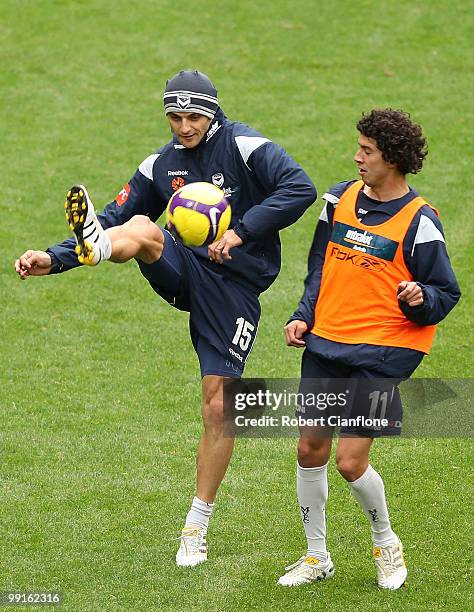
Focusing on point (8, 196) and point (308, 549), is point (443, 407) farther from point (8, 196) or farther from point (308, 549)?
point (8, 196)

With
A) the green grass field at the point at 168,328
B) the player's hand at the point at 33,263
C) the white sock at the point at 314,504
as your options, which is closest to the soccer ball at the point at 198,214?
the player's hand at the point at 33,263

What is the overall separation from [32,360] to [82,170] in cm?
454

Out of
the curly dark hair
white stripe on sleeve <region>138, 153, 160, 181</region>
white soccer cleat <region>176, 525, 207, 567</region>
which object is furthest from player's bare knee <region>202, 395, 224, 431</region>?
the curly dark hair

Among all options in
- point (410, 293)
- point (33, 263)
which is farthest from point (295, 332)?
point (33, 263)

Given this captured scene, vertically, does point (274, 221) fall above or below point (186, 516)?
above

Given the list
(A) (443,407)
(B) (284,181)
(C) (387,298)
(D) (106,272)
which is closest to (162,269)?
(B) (284,181)

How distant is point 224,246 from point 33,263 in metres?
1.11

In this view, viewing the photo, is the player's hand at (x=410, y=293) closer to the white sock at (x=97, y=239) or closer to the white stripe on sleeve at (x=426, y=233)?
the white stripe on sleeve at (x=426, y=233)

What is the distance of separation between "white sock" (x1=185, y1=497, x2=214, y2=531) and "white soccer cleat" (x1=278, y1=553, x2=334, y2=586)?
1.95ft

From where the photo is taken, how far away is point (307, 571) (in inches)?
263

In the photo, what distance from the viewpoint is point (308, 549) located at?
679 cm

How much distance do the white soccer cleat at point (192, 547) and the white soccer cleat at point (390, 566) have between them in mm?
1024

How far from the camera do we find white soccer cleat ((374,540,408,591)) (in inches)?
259

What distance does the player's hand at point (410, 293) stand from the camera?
603 cm
